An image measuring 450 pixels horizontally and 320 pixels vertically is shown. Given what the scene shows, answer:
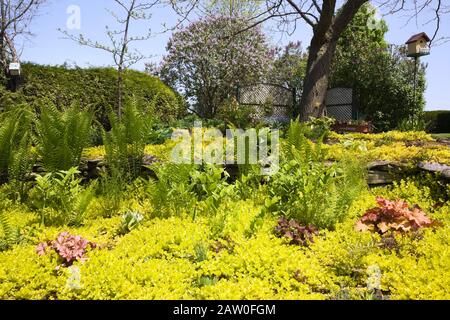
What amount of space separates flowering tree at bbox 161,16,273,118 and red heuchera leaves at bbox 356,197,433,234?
40.6 ft

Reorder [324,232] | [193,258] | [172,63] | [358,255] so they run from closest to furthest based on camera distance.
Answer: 1. [358,255]
2. [193,258]
3. [324,232]
4. [172,63]

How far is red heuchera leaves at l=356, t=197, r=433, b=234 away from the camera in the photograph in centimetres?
337

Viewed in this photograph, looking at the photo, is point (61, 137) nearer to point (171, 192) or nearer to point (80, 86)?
point (171, 192)

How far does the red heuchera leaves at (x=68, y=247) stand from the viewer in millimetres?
3041

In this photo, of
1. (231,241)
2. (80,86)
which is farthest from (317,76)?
(231,241)

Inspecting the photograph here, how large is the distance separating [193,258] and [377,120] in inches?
519

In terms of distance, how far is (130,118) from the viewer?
4.85m

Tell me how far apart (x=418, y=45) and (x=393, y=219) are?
481 inches

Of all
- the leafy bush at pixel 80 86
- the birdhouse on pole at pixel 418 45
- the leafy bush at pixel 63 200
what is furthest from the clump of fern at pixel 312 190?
the birdhouse on pole at pixel 418 45

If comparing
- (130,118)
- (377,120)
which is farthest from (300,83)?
(130,118)

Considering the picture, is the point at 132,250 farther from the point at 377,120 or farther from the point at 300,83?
the point at 300,83

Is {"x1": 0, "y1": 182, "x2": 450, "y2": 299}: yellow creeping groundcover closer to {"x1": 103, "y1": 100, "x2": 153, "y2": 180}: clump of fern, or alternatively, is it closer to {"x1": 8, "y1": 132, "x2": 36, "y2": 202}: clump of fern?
{"x1": 8, "y1": 132, "x2": 36, "y2": 202}: clump of fern

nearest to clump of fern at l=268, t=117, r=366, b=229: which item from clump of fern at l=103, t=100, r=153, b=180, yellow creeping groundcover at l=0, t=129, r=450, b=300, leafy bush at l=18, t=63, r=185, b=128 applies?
yellow creeping groundcover at l=0, t=129, r=450, b=300

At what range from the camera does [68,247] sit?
3117 mm
